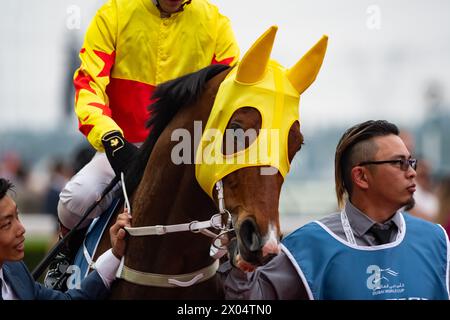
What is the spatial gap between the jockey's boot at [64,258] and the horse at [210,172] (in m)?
0.56

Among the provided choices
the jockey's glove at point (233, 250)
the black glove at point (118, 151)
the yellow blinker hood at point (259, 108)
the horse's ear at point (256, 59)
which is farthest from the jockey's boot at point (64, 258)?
the horse's ear at point (256, 59)

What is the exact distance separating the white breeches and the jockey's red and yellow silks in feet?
0.88

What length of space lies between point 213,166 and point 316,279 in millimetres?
588

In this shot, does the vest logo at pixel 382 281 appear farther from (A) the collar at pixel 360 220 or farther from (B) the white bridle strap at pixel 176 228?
(B) the white bridle strap at pixel 176 228

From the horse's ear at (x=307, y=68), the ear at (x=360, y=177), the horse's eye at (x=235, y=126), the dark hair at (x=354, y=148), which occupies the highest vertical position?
the horse's ear at (x=307, y=68)

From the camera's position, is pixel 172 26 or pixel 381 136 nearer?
pixel 381 136

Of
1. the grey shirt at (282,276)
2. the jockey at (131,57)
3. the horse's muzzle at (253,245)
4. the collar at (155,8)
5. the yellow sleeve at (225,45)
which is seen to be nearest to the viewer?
the horse's muzzle at (253,245)

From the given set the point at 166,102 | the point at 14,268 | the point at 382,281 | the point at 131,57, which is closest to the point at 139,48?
the point at 131,57

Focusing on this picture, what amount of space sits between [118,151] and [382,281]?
1182 mm

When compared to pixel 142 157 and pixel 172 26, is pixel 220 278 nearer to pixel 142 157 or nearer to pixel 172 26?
pixel 142 157

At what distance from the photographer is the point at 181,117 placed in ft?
11.5

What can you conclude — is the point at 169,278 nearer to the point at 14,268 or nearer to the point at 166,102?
the point at 14,268

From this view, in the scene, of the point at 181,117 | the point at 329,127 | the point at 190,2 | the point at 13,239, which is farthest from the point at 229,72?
the point at 329,127

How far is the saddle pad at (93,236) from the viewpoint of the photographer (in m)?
3.85
